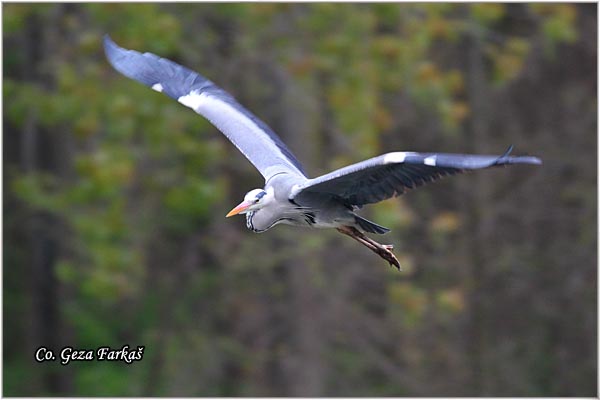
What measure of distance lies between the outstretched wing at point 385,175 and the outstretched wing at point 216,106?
605mm

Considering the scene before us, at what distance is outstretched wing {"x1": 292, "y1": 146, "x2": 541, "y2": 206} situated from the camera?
15.3ft

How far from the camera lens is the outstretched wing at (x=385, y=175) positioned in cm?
466

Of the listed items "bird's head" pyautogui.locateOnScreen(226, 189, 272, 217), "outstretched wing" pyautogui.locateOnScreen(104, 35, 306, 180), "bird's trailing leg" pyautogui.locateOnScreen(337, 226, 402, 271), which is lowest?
"bird's trailing leg" pyautogui.locateOnScreen(337, 226, 402, 271)

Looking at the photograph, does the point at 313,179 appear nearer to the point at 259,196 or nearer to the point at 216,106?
the point at 259,196

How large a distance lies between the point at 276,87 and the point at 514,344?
524 cm

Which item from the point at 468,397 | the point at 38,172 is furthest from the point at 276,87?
the point at 468,397

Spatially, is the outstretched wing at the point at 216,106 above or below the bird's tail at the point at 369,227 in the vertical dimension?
above

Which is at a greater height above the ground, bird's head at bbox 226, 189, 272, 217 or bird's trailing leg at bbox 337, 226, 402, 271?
bird's head at bbox 226, 189, 272, 217

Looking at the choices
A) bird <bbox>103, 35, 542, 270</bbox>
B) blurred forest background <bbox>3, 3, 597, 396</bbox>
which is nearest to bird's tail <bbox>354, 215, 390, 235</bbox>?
bird <bbox>103, 35, 542, 270</bbox>

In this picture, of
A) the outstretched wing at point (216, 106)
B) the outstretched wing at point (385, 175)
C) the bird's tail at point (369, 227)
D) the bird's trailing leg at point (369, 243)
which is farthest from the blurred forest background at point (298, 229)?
the outstretched wing at point (385, 175)

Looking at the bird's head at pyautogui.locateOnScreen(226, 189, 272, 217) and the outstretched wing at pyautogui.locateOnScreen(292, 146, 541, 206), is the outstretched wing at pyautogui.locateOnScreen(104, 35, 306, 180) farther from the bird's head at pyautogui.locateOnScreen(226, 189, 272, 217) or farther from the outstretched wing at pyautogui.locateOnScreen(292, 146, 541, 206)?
the outstretched wing at pyautogui.locateOnScreen(292, 146, 541, 206)

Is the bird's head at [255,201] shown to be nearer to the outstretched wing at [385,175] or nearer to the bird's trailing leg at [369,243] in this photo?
the outstretched wing at [385,175]

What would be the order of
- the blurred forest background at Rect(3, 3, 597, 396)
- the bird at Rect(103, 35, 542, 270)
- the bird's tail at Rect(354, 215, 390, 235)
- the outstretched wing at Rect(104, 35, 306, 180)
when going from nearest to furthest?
the bird at Rect(103, 35, 542, 270)
the bird's tail at Rect(354, 215, 390, 235)
the outstretched wing at Rect(104, 35, 306, 180)
the blurred forest background at Rect(3, 3, 597, 396)

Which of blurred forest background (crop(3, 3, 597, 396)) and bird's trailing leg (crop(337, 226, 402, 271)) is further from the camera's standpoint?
blurred forest background (crop(3, 3, 597, 396))
